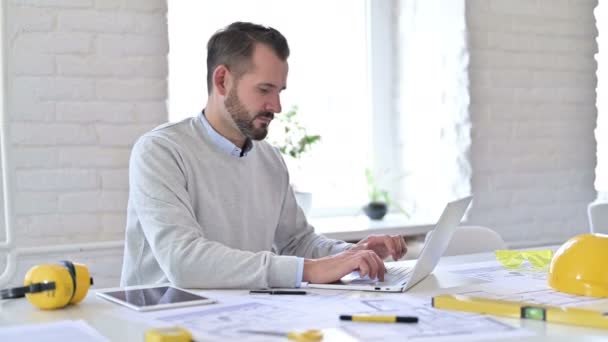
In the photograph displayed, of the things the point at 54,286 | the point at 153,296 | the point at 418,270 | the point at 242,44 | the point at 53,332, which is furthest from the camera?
the point at 242,44

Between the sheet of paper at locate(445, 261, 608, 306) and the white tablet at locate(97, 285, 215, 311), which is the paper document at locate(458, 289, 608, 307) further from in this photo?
the white tablet at locate(97, 285, 215, 311)

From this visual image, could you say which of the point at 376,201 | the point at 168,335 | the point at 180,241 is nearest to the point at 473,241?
the point at 376,201

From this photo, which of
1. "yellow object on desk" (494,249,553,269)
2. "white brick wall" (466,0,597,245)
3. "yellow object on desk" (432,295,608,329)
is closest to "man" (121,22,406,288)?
"yellow object on desk" (494,249,553,269)

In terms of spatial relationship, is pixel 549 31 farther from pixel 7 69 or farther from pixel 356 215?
pixel 7 69

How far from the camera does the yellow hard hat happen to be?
1.50 meters

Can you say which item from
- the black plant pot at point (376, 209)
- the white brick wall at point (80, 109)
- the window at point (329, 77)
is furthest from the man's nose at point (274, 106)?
the black plant pot at point (376, 209)

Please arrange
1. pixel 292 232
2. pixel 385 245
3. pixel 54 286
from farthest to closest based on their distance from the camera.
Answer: pixel 292 232, pixel 385 245, pixel 54 286

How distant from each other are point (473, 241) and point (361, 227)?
0.66 metres

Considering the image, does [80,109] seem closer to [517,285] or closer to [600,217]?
[517,285]

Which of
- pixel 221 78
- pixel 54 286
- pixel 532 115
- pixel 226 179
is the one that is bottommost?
pixel 54 286

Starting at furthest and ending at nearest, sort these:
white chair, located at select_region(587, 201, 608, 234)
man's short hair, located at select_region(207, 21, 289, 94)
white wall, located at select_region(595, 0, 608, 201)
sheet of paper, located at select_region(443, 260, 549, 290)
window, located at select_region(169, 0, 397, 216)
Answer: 1. white wall, located at select_region(595, 0, 608, 201)
2. window, located at select_region(169, 0, 397, 216)
3. white chair, located at select_region(587, 201, 608, 234)
4. man's short hair, located at select_region(207, 21, 289, 94)
5. sheet of paper, located at select_region(443, 260, 549, 290)

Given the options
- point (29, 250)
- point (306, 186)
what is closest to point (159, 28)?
point (29, 250)

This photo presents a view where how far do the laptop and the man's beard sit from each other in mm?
463

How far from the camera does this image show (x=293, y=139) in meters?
3.00
